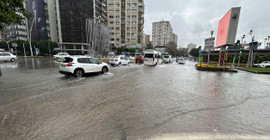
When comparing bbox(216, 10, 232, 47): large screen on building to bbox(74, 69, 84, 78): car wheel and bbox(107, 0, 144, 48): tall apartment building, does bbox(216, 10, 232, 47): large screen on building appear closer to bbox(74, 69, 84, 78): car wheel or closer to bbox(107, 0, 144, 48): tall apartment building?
bbox(74, 69, 84, 78): car wheel

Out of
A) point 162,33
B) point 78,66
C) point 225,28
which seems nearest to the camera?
point 78,66

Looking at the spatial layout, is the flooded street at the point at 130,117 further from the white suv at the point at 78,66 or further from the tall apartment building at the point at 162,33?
the tall apartment building at the point at 162,33

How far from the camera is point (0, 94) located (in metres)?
5.14

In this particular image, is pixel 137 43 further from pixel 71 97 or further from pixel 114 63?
pixel 71 97

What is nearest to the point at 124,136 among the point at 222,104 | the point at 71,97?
the point at 71,97

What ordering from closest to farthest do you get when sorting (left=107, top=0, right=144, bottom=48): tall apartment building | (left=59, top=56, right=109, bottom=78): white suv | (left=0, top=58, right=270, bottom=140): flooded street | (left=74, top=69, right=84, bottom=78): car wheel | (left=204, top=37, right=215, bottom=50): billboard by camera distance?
(left=0, top=58, right=270, bottom=140): flooded street → (left=59, top=56, right=109, bottom=78): white suv → (left=74, top=69, right=84, bottom=78): car wheel → (left=204, top=37, right=215, bottom=50): billboard → (left=107, top=0, right=144, bottom=48): tall apartment building

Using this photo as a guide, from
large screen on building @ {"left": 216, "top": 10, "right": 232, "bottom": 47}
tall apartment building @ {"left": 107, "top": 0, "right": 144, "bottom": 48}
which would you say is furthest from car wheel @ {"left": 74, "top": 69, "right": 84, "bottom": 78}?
tall apartment building @ {"left": 107, "top": 0, "right": 144, "bottom": 48}

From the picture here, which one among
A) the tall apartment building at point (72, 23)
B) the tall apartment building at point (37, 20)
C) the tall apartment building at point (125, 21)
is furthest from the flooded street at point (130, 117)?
the tall apartment building at point (125, 21)

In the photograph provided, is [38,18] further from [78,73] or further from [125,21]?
[78,73]

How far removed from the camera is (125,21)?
6022 centimetres

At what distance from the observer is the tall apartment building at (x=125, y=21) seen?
5903cm

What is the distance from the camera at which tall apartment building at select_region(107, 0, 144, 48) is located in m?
59.0

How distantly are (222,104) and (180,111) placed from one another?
197cm

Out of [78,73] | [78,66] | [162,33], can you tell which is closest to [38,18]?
[78,66]
